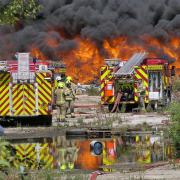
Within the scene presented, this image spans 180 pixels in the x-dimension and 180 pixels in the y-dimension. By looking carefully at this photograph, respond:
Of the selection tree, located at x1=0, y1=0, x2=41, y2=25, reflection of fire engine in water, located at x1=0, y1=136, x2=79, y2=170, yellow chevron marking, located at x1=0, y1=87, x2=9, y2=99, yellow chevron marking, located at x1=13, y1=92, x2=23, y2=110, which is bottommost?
reflection of fire engine in water, located at x1=0, y1=136, x2=79, y2=170

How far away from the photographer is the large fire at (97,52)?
5481 centimetres

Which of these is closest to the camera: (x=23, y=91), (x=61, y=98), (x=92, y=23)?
(x=23, y=91)

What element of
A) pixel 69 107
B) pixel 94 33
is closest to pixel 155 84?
pixel 69 107

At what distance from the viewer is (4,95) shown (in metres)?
21.3

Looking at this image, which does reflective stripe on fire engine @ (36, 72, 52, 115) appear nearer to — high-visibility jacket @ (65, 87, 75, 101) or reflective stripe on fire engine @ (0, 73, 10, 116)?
reflective stripe on fire engine @ (0, 73, 10, 116)

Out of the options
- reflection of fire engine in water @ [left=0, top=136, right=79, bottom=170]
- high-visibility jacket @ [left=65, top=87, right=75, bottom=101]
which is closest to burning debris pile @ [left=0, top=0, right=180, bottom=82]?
high-visibility jacket @ [left=65, top=87, right=75, bottom=101]

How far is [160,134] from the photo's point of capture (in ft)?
57.7

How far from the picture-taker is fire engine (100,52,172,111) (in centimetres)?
2853

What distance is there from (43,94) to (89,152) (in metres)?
6.63

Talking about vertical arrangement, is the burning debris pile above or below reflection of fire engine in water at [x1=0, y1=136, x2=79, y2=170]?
above

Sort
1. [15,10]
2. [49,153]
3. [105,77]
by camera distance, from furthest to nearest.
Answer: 1. [105,77]
2. [49,153]
3. [15,10]

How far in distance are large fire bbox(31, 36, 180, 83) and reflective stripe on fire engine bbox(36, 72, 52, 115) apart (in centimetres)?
3314

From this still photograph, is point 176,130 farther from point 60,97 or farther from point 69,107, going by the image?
point 69,107

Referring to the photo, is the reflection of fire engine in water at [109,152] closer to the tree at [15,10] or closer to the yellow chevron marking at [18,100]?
the tree at [15,10]
